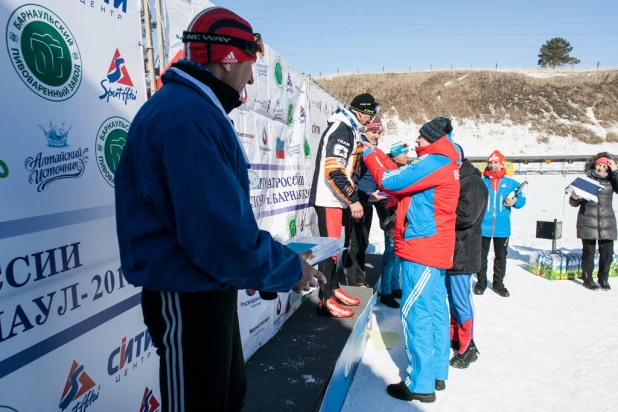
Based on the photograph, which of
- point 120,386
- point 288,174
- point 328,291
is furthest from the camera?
point 288,174

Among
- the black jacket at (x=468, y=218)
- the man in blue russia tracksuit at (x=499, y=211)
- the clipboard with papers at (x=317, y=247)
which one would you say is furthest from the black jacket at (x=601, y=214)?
the clipboard with papers at (x=317, y=247)

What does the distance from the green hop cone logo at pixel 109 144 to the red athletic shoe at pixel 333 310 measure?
2358 mm

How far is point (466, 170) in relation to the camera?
321 cm

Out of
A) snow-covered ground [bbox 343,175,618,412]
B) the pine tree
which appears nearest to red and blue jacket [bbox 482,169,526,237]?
snow-covered ground [bbox 343,175,618,412]

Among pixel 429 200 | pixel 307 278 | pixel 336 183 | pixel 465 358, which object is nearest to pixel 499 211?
pixel 465 358

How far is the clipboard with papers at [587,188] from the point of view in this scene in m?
5.34

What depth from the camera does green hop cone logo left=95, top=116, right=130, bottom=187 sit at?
171cm

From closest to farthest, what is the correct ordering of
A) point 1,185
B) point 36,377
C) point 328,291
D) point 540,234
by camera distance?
point 1,185 < point 36,377 < point 328,291 < point 540,234

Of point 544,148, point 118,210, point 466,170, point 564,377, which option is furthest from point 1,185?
point 544,148

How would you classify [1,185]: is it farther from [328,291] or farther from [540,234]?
[540,234]

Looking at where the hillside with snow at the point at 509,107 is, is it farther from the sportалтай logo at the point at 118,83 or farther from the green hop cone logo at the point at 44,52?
the green hop cone logo at the point at 44,52

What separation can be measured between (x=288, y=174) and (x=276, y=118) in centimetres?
61

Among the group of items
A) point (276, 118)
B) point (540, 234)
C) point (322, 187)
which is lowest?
point (540, 234)

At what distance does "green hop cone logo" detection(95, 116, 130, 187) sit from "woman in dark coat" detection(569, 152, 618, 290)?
5987mm
